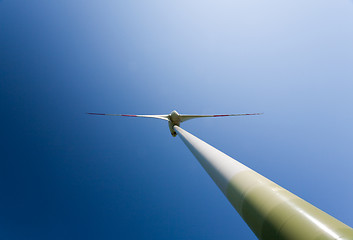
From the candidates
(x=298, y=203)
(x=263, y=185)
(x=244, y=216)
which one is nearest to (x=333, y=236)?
(x=298, y=203)

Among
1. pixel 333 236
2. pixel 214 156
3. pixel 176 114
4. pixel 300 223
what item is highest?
pixel 176 114

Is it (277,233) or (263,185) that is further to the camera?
(263,185)

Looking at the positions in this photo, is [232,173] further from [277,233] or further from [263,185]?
[277,233]

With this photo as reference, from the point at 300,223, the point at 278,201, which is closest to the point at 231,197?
the point at 278,201

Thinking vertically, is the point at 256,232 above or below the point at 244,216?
below

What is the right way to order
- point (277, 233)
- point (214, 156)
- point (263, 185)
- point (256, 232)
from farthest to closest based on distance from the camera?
point (214, 156) < point (263, 185) < point (256, 232) < point (277, 233)

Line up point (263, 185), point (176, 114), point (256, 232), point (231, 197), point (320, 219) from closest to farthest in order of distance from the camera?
point (320, 219) < point (256, 232) < point (263, 185) < point (231, 197) < point (176, 114)

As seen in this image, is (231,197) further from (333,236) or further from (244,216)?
(333,236)

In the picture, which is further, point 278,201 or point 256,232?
point 256,232

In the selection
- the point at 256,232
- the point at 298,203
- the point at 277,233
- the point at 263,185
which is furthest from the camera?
the point at 263,185
